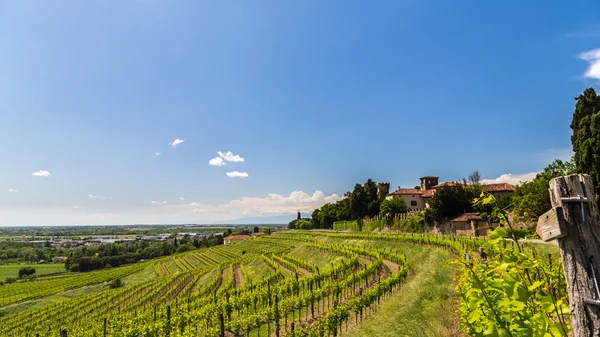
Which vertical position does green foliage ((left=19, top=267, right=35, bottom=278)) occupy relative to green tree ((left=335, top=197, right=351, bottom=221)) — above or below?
below

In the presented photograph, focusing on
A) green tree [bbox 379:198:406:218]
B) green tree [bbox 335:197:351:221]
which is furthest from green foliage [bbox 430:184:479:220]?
green tree [bbox 335:197:351:221]

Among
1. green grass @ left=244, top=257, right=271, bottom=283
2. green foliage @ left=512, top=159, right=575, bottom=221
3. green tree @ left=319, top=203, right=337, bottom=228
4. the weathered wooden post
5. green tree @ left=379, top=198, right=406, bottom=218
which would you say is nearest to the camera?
the weathered wooden post

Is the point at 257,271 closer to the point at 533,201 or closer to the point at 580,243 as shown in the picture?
the point at 533,201

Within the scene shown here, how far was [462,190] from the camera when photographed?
40938 mm

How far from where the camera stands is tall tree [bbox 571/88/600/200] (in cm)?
2330

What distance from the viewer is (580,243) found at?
213 cm

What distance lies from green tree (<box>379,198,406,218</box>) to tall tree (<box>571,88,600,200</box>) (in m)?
27.8

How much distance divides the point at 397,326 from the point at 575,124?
1144 inches

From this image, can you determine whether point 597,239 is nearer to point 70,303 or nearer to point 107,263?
point 70,303

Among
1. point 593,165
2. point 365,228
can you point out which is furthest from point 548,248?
point 365,228

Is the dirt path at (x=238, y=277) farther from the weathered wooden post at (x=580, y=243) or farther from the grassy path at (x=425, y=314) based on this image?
the weathered wooden post at (x=580, y=243)

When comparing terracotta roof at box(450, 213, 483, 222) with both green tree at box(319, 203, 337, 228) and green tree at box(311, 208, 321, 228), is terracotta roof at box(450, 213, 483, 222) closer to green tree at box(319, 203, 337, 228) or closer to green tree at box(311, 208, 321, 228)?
green tree at box(319, 203, 337, 228)

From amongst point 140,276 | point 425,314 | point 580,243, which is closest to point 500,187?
point 425,314

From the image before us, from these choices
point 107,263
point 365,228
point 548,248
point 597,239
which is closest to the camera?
point 597,239
